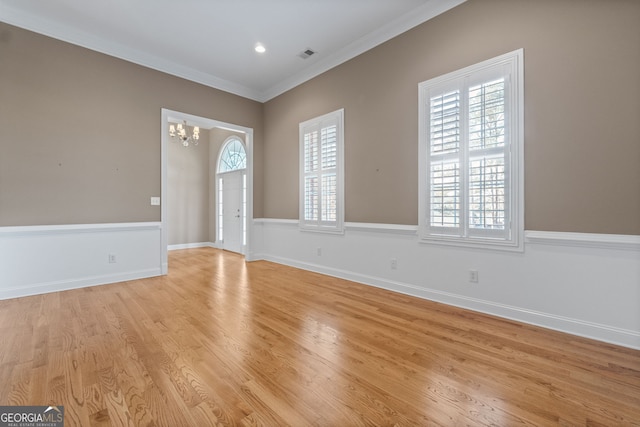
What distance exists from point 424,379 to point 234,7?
4101mm

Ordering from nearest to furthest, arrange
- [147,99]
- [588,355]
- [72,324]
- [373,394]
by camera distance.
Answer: [373,394], [588,355], [72,324], [147,99]

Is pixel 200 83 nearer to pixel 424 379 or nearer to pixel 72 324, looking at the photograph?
pixel 72 324

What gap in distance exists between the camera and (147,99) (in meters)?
4.22

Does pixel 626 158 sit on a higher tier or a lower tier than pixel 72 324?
higher

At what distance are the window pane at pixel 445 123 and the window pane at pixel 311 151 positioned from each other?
2.01 meters

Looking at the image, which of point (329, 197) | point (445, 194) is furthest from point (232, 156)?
point (445, 194)

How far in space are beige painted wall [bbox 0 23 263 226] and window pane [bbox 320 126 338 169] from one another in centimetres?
234

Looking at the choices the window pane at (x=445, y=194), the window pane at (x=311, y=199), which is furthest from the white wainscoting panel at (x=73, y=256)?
the window pane at (x=445, y=194)

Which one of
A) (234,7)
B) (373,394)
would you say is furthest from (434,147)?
(234,7)

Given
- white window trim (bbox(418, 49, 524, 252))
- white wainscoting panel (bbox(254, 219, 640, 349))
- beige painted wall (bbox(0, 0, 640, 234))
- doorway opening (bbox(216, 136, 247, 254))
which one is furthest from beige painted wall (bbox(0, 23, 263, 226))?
white window trim (bbox(418, 49, 524, 252))

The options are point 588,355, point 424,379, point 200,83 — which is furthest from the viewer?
point 200,83

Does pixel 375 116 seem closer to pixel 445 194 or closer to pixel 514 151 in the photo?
pixel 445 194

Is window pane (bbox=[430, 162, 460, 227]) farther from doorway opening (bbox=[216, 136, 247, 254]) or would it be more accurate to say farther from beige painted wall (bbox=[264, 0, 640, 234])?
doorway opening (bbox=[216, 136, 247, 254])

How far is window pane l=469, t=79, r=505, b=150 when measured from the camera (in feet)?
8.71
